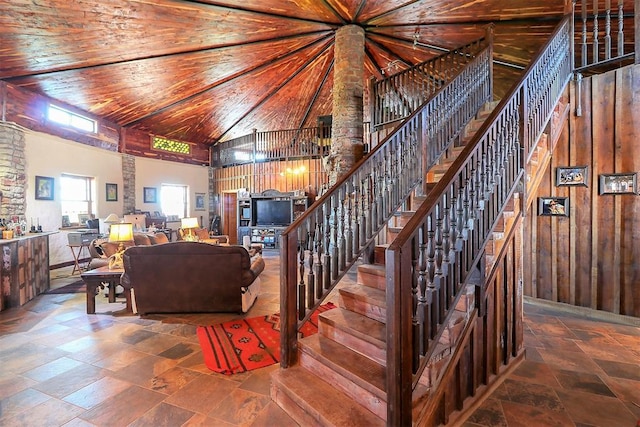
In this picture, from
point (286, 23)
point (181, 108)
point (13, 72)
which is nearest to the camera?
point (286, 23)

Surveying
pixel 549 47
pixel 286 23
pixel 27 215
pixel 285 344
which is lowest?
pixel 285 344

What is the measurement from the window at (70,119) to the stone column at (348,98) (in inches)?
263

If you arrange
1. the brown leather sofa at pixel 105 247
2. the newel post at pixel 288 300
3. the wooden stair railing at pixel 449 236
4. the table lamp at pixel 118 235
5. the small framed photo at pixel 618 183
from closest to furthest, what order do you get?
the wooden stair railing at pixel 449 236
the newel post at pixel 288 300
the small framed photo at pixel 618 183
the table lamp at pixel 118 235
the brown leather sofa at pixel 105 247

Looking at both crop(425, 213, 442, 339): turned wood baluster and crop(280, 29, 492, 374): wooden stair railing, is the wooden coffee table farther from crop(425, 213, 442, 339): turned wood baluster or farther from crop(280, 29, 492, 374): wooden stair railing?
crop(425, 213, 442, 339): turned wood baluster

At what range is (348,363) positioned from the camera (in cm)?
202

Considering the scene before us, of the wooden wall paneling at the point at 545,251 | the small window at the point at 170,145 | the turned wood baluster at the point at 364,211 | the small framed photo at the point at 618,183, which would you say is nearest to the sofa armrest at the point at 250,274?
the turned wood baluster at the point at 364,211

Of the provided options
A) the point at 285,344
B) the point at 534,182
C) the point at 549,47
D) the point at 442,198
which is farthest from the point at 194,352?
the point at 549,47

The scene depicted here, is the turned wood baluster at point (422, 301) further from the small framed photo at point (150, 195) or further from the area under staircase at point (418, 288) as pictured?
the small framed photo at point (150, 195)

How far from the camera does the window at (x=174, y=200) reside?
10.3 meters

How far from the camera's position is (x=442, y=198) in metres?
1.81

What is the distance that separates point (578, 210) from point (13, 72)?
9.59 m

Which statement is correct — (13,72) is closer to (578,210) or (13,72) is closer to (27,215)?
(27,215)

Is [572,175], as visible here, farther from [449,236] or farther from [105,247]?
[105,247]

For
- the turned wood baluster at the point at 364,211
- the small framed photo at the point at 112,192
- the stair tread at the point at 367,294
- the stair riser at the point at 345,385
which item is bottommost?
the stair riser at the point at 345,385
